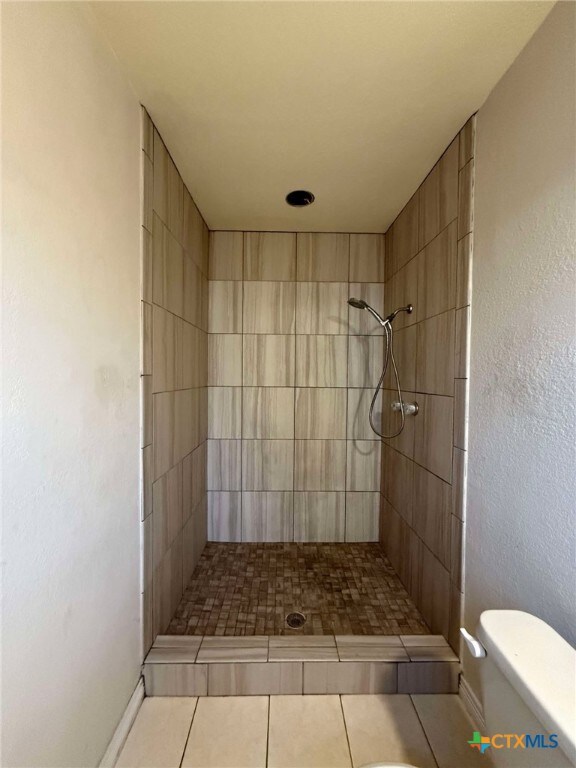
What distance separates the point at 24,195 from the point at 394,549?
87.8 inches

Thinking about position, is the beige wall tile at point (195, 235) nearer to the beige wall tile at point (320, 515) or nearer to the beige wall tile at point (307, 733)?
the beige wall tile at point (320, 515)

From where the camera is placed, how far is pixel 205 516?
2.30 metres

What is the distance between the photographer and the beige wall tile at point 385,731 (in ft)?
3.66

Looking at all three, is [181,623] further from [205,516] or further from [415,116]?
[415,116]

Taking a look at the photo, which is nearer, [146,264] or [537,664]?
[537,664]

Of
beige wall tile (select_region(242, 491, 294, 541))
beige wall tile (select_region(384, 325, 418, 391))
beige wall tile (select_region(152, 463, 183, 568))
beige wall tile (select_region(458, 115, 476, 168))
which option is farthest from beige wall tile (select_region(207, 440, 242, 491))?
beige wall tile (select_region(458, 115, 476, 168))

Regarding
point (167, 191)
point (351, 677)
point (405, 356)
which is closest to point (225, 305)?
point (167, 191)

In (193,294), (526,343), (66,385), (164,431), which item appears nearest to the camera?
(66,385)

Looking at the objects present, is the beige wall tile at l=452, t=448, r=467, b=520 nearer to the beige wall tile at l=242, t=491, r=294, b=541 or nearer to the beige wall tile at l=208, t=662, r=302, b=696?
the beige wall tile at l=208, t=662, r=302, b=696

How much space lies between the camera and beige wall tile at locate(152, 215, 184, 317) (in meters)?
1.39

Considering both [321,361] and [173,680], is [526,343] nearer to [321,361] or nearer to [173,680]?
[321,361]

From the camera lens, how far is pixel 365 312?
235 cm

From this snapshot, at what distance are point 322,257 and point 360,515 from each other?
69.2 inches

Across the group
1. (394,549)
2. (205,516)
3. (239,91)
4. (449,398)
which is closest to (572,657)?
(449,398)
